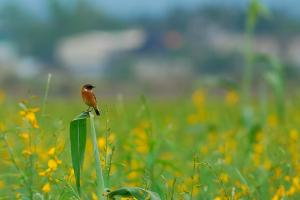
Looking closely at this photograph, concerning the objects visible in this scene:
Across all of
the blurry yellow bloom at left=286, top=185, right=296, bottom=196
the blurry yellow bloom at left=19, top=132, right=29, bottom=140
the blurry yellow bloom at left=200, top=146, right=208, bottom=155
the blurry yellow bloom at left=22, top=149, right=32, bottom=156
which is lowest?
the blurry yellow bloom at left=200, top=146, right=208, bottom=155

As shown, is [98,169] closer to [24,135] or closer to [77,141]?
[77,141]

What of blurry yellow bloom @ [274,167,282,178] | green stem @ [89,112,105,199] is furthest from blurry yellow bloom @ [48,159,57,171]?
blurry yellow bloom @ [274,167,282,178]

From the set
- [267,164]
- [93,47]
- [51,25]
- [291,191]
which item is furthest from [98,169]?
[93,47]

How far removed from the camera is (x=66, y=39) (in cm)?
5184

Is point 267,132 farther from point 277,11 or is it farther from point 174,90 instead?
point 277,11

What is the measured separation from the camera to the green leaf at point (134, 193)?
245 cm

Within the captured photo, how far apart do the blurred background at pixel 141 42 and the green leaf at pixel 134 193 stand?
91.9ft

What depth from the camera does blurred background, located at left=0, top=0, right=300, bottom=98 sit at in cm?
3819

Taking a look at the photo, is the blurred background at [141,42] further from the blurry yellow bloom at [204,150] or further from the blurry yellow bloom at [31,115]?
the blurry yellow bloom at [31,115]

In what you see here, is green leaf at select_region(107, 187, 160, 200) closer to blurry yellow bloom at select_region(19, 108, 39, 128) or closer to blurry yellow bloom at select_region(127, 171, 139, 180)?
blurry yellow bloom at select_region(19, 108, 39, 128)

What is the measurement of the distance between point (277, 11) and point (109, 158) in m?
37.3

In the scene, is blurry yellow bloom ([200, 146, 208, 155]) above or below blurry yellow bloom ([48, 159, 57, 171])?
below

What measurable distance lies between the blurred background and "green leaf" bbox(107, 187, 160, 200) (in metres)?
28.0

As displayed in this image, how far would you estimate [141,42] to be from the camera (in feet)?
163
